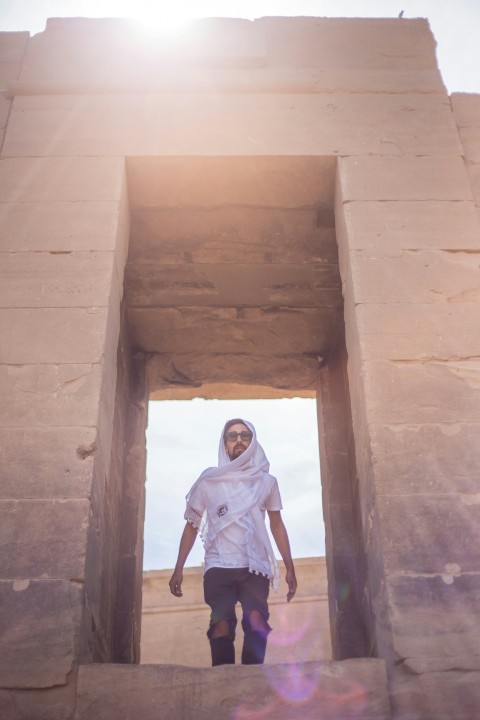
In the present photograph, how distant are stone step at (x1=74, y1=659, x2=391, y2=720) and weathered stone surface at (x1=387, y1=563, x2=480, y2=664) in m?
0.21

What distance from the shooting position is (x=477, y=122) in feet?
19.9

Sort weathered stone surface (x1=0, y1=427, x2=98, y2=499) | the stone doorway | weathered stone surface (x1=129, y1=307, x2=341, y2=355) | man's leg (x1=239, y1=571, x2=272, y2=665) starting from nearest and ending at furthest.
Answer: weathered stone surface (x1=0, y1=427, x2=98, y2=499)
man's leg (x1=239, y1=571, x2=272, y2=665)
the stone doorway
weathered stone surface (x1=129, y1=307, x2=341, y2=355)

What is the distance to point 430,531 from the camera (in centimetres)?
399

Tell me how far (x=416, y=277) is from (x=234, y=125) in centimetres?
192

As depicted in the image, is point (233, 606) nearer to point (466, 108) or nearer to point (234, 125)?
point (234, 125)

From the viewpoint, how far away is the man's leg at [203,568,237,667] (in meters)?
4.35

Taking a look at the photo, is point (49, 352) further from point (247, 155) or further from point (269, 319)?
point (269, 319)

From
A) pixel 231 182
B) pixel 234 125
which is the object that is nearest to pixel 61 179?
pixel 231 182

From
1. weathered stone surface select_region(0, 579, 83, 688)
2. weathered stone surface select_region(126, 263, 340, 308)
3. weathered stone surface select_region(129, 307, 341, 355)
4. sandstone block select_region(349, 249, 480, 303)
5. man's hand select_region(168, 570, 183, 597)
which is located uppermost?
weathered stone surface select_region(126, 263, 340, 308)

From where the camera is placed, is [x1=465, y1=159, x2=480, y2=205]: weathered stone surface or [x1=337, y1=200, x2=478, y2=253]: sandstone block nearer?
[x1=337, y1=200, x2=478, y2=253]: sandstone block

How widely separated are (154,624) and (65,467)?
8.67 meters

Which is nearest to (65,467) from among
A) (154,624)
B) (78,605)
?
(78,605)

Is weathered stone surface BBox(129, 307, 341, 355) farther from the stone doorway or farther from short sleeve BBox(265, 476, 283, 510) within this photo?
short sleeve BBox(265, 476, 283, 510)

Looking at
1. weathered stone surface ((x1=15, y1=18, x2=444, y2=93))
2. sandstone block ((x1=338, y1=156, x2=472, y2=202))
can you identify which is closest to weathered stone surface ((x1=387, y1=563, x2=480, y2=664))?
sandstone block ((x1=338, y1=156, x2=472, y2=202))
